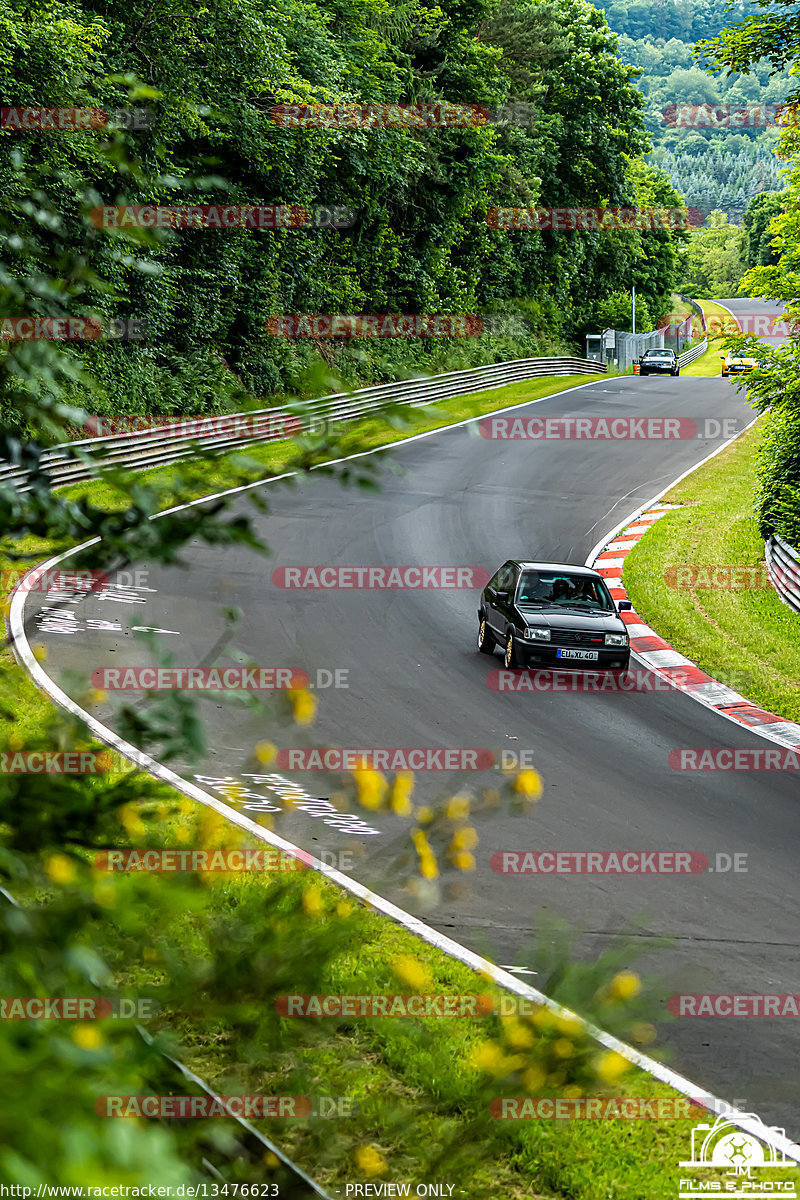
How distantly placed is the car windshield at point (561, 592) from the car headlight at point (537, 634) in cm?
65

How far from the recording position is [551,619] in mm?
14906

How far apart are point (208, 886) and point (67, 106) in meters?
25.3

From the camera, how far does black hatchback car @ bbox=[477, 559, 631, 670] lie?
577 inches

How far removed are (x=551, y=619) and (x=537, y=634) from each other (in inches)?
14.3

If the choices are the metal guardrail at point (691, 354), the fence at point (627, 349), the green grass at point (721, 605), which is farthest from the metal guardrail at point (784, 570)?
the metal guardrail at point (691, 354)

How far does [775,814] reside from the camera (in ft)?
34.7

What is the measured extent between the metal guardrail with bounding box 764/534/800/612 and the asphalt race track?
343 cm

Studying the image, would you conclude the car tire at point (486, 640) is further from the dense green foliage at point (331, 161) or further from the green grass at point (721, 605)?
the dense green foliage at point (331, 161)

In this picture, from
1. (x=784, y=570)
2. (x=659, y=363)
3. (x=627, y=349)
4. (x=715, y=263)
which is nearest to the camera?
(x=784, y=570)

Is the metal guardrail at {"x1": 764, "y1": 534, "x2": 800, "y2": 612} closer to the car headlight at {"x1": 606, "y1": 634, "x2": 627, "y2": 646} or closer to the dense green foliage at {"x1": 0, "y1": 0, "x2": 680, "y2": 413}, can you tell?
the car headlight at {"x1": 606, "y1": 634, "x2": 627, "y2": 646}

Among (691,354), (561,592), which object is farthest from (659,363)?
(561,592)

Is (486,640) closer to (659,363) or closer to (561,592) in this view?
(561,592)

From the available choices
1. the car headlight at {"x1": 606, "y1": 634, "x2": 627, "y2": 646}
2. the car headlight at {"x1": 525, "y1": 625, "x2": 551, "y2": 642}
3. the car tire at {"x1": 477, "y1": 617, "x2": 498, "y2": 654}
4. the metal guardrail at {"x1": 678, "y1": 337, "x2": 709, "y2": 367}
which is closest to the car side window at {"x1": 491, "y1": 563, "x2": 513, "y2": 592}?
the car tire at {"x1": 477, "y1": 617, "x2": 498, "y2": 654}

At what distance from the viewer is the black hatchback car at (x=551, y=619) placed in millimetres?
14656
